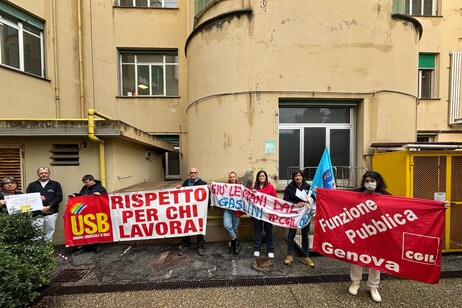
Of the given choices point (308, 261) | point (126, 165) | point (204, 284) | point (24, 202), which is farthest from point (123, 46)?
point (308, 261)

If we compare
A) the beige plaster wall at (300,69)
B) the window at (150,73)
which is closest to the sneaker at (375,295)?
the beige plaster wall at (300,69)

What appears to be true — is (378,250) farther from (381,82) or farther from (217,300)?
(381,82)

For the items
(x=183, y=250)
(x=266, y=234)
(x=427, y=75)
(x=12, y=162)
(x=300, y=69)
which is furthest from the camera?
(x=427, y=75)

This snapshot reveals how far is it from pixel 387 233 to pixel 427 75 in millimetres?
10945

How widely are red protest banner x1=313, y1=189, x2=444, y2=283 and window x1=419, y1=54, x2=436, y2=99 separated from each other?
10011 mm

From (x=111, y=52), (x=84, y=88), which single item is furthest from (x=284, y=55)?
(x=84, y=88)

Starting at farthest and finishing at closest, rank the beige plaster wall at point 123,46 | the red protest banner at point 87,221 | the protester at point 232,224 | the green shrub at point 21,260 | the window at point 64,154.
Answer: the beige plaster wall at point 123,46 < the window at point 64,154 < the protester at point 232,224 < the red protest banner at point 87,221 < the green shrub at point 21,260

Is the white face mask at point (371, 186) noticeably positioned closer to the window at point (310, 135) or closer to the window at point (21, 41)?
the window at point (310, 135)

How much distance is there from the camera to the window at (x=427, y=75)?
1017cm

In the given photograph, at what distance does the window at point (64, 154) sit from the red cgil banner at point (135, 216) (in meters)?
1.03

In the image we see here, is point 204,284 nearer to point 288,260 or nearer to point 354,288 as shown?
point 288,260

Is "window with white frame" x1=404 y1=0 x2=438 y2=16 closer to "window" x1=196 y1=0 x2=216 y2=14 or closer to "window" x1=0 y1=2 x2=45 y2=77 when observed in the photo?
"window" x1=196 y1=0 x2=216 y2=14

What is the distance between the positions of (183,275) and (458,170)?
5651mm

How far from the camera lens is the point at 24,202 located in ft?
13.8
